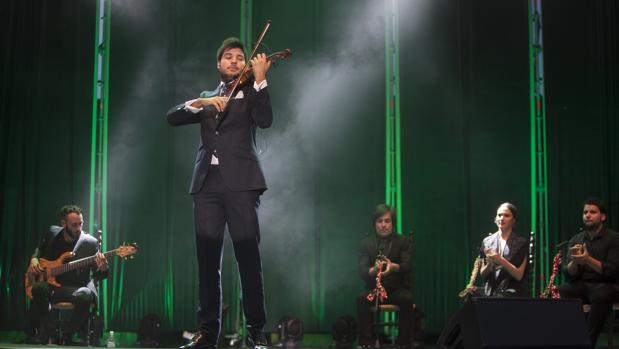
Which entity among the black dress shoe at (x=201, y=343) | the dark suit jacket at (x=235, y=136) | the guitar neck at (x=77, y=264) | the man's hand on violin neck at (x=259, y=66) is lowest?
the black dress shoe at (x=201, y=343)

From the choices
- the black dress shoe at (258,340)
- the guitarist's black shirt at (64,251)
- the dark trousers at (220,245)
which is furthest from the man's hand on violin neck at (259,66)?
the guitarist's black shirt at (64,251)

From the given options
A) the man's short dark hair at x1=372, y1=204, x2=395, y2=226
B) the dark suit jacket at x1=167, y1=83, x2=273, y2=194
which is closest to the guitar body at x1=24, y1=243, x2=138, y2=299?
the man's short dark hair at x1=372, y1=204, x2=395, y2=226

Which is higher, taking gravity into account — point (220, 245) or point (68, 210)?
point (68, 210)

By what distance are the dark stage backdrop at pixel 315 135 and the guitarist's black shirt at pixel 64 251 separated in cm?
61

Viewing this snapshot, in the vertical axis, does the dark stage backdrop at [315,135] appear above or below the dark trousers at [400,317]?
above

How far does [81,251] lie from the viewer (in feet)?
20.3

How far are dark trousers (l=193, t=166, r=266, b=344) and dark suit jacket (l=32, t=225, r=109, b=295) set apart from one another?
3.22m

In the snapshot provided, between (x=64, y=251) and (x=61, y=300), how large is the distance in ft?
1.38

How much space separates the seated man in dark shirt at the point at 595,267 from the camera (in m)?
5.09

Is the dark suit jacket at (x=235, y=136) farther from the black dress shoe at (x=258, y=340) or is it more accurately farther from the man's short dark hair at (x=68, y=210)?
the man's short dark hair at (x=68, y=210)

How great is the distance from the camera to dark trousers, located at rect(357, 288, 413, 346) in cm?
576

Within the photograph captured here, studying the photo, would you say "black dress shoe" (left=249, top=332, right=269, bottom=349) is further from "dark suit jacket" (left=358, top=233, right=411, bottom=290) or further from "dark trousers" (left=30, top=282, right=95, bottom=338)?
"dark trousers" (left=30, top=282, right=95, bottom=338)

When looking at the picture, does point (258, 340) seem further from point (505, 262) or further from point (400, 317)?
point (400, 317)

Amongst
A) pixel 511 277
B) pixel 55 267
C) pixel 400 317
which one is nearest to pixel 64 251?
pixel 55 267
